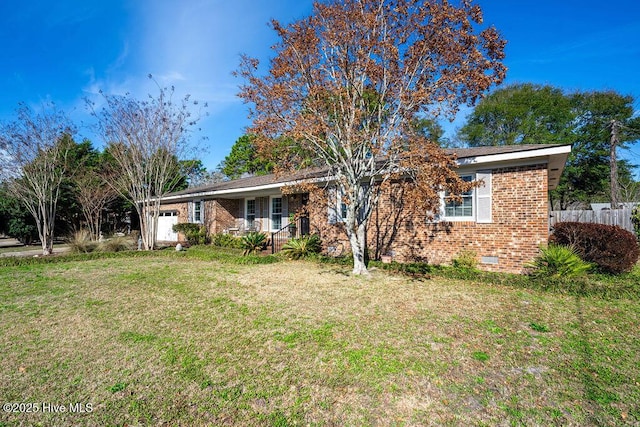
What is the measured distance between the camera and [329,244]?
1197 centimetres

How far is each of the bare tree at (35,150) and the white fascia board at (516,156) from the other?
645 inches

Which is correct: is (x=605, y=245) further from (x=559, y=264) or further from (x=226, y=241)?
(x=226, y=241)

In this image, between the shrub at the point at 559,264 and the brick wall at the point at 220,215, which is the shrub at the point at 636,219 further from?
the brick wall at the point at 220,215

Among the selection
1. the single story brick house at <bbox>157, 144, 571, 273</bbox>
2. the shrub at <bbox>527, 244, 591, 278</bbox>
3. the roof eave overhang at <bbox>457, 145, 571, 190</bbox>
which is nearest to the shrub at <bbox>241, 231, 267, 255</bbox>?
the single story brick house at <bbox>157, 144, 571, 273</bbox>

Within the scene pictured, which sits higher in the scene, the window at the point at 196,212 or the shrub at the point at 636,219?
the window at the point at 196,212

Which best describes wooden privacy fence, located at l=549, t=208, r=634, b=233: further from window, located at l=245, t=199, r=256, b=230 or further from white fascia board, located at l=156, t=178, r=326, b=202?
window, located at l=245, t=199, r=256, b=230

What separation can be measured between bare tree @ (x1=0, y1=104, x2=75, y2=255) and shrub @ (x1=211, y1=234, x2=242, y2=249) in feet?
22.5

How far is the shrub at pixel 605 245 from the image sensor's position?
764cm

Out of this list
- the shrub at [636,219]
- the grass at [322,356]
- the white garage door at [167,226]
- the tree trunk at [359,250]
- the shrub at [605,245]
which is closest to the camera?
the grass at [322,356]

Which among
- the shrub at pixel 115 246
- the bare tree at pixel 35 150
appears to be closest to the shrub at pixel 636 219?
the shrub at pixel 115 246

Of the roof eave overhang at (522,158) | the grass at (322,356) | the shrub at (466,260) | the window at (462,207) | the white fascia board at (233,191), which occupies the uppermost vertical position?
the roof eave overhang at (522,158)

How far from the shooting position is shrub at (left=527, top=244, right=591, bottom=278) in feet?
23.7

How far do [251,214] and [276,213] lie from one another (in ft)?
7.35

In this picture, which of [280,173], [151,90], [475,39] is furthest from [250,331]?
[151,90]
